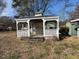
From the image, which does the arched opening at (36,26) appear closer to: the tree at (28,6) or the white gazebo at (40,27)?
the white gazebo at (40,27)

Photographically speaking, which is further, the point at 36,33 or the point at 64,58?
the point at 36,33

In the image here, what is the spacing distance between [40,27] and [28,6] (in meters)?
15.6

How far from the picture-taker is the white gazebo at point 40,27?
2147cm

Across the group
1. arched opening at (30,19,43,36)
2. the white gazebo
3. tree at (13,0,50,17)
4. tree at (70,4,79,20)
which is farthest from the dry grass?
tree at (70,4,79,20)

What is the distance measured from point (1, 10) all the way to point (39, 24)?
2417cm

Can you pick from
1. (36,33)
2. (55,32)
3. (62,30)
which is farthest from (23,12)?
(55,32)

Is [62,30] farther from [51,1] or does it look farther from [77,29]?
[51,1]

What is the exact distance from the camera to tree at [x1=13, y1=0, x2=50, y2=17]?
38.9 meters

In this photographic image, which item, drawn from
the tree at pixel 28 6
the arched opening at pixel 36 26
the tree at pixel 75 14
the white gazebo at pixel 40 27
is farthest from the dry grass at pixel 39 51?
the tree at pixel 75 14

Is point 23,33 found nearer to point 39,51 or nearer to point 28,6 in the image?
point 39,51

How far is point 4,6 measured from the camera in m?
46.2

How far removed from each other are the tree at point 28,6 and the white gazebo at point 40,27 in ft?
47.6

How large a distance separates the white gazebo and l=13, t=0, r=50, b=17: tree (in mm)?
14507

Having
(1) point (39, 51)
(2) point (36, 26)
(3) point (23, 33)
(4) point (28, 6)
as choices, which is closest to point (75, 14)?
(4) point (28, 6)
